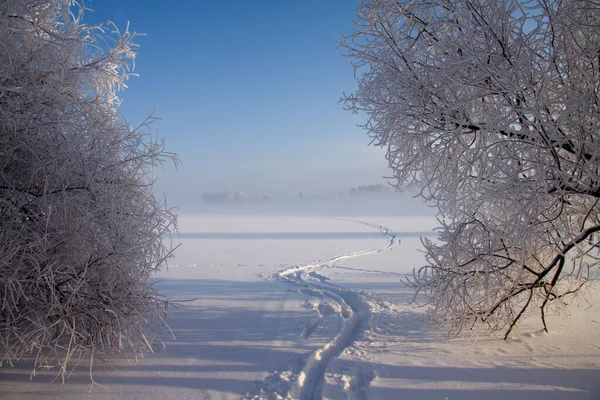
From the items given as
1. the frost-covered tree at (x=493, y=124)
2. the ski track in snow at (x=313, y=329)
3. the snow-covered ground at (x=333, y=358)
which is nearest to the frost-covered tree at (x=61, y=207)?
the snow-covered ground at (x=333, y=358)

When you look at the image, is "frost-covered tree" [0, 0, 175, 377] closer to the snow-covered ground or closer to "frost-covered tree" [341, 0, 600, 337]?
the snow-covered ground

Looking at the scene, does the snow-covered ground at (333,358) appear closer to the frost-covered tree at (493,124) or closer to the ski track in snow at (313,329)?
the ski track in snow at (313,329)

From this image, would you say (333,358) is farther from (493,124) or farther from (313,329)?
(493,124)

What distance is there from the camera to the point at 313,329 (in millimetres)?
5285

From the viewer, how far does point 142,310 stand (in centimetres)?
435

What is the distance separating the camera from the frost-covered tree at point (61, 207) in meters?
3.42

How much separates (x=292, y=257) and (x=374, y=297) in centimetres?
706

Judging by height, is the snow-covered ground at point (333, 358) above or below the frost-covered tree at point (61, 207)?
below

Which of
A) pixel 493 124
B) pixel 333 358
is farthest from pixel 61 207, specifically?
pixel 493 124

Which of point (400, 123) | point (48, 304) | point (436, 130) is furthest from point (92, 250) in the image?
point (436, 130)

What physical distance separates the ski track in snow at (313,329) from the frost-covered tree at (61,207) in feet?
5.58

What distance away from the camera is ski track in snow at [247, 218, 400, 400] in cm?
350

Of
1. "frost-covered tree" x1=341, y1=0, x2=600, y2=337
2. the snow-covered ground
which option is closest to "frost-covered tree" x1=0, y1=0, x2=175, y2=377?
the snow-covered ground

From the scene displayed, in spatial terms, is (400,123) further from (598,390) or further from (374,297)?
(374,297)
